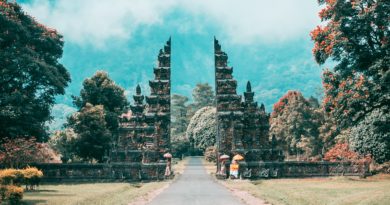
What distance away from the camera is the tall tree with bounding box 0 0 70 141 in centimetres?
3966

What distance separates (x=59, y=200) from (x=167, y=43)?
3392 cm

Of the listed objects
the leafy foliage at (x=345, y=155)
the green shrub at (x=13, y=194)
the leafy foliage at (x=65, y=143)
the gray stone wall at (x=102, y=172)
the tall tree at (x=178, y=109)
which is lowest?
the green shrub at (x=13, y=194)

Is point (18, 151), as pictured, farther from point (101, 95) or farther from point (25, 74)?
point (101, 95)

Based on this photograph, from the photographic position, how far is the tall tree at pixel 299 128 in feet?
227

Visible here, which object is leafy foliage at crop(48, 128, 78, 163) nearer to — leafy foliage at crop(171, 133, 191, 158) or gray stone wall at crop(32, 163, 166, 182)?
gray stone wall at crop(32, 163, 166, 182)

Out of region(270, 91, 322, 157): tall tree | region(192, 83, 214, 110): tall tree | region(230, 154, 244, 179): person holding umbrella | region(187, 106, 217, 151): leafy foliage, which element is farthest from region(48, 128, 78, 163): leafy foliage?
region(192, 83, 214, 110): tall tree

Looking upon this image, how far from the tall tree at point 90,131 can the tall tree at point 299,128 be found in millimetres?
29565

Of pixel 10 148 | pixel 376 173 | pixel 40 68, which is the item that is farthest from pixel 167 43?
pixel 376 173

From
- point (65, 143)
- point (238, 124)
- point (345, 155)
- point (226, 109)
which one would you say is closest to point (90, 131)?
point (65, 143)

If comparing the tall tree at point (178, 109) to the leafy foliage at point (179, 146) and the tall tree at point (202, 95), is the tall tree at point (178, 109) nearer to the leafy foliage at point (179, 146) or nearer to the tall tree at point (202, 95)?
the tall tree at point (202, 95)

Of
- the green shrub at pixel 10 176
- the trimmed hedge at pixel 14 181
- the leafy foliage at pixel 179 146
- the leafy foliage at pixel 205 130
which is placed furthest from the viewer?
the leafy foliage at pixel 179 146

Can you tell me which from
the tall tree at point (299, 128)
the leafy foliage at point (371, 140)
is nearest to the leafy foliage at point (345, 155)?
the leafy foliage at point (371, 140)

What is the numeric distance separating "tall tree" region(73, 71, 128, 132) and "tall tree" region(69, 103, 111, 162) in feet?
18.4

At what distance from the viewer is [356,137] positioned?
143 ft
